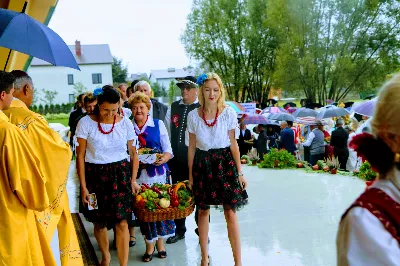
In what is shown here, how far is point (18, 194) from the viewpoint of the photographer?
113 inches

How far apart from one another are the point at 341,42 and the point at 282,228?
75.0ft

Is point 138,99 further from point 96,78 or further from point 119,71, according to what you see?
point 119,71

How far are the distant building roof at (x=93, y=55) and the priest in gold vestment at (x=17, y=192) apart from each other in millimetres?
63637

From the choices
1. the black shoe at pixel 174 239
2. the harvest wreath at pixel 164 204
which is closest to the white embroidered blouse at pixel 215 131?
the harvest wreath at pixel 164 204

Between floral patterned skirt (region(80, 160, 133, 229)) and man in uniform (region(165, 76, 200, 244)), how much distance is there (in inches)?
49.9

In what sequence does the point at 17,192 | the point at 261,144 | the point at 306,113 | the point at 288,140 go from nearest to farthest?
1. the point at 17,192
2. the point at 288,140
3. the point at 261,144
4. the point at 306,113

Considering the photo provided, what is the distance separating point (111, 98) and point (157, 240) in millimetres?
1636

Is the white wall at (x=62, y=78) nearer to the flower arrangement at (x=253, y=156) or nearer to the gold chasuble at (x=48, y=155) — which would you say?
the flower arrangement at (x=253, y=156)

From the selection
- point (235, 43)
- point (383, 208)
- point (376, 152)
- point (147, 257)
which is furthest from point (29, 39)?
point (235, 43)

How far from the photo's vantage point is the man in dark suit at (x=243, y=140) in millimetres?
11805

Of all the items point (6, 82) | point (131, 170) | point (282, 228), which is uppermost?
point (6, 82)

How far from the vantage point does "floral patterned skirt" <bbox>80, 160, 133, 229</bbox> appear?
3.95 metres

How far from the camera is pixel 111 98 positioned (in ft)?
12.8

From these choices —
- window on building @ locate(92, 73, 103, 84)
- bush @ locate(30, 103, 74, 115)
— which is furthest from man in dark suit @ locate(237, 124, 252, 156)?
window on building @ locate(92, 73, 103, 84)
